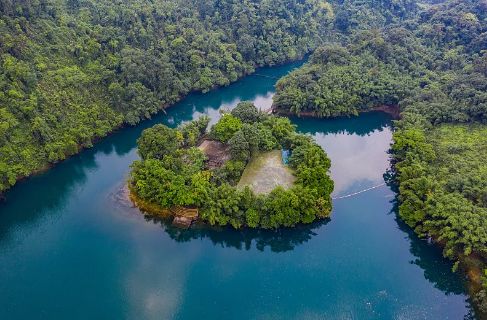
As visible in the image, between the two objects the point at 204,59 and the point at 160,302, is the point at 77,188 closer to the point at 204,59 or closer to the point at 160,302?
the point at 160,302

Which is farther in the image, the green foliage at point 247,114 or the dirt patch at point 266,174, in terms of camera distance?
the green foliage at point 247,114

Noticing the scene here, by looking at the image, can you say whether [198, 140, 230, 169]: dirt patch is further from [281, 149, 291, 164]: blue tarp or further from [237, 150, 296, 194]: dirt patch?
[281, 149, 291, 164]: blue tarp

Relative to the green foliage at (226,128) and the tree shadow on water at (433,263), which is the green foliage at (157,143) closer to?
the green foliage at (226,128)

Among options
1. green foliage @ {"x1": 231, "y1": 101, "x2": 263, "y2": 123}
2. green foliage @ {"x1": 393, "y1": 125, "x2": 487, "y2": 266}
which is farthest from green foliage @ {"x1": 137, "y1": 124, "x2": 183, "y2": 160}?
green foliage @ {"x1": 393, "y1": 125, "x2": 487, "y2": 266}

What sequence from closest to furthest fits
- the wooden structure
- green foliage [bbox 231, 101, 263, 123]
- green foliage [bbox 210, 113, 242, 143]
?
the wooden structure → green foliage [bbox 210, 113, 242, 143] → green foliage [bbox 231, 101, 263, 123]

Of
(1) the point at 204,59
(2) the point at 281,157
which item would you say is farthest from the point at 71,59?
(2) the point at 281,157

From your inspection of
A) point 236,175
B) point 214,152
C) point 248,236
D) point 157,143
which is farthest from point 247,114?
point 248,236

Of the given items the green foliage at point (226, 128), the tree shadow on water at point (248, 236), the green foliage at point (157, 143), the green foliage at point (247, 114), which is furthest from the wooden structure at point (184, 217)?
the green foliage at point (247, 114)

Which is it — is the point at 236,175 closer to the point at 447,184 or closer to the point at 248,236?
the point at 248,236
